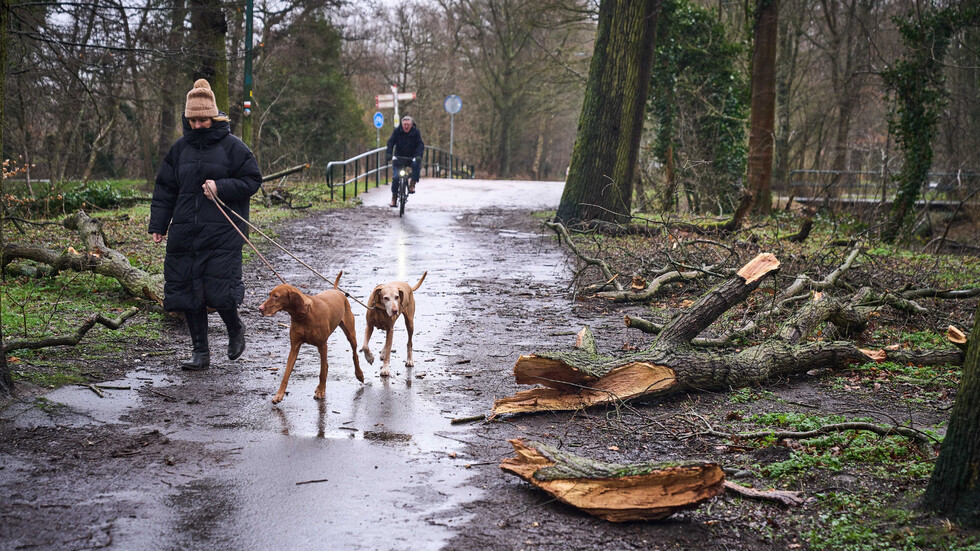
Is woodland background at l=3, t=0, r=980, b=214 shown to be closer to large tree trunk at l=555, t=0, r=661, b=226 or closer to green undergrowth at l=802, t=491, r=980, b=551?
large tree trunk at l=555, t=0, r=661, b=226

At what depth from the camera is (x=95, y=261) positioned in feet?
28.2

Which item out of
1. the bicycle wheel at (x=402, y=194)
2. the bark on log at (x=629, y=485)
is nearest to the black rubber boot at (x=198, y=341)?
the bark on log at (x=629, y=485)

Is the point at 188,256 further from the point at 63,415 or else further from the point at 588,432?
the point at 588,432

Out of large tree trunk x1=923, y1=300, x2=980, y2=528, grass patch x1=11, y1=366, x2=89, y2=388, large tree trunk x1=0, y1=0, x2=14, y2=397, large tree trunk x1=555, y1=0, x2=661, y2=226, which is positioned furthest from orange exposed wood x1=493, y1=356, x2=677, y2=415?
large tree trunk x1=555, y1=0, x2=661, y2=226

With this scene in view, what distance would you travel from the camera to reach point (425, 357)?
281 inches

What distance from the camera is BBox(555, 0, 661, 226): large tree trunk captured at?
15.5 meters

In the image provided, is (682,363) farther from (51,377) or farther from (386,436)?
(51,377)

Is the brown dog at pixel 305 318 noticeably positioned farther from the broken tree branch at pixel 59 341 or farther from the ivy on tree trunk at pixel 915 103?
the ivy on tree trunk at pixel 915 103

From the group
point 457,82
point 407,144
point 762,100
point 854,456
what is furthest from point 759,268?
point 457,82

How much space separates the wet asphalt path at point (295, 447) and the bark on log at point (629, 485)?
50 centimetres

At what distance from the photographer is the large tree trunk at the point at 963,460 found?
348 cm

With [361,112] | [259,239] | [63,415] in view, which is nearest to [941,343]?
[63,415]

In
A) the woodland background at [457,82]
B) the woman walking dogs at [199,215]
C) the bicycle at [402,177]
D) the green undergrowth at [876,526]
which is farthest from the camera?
the bicycle at [402,177]

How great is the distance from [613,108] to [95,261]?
1004 centimetres
